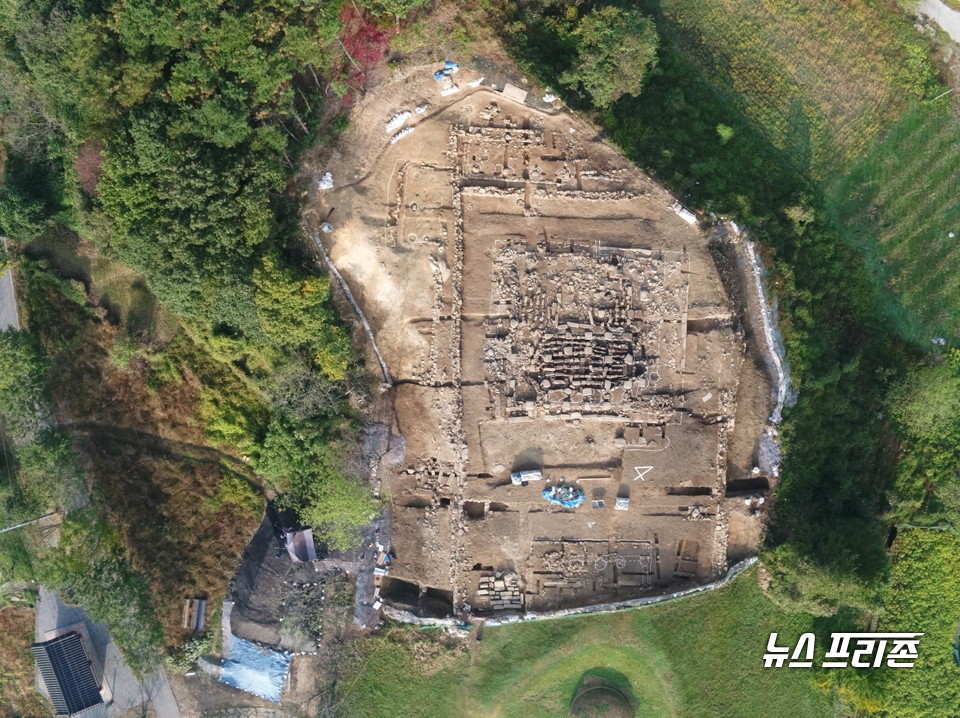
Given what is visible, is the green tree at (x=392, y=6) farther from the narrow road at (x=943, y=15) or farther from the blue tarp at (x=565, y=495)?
the narrow road at (x=943, y=15)

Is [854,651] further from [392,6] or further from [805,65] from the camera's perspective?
[392,6]

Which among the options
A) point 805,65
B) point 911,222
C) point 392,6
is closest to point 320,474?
point 392,6

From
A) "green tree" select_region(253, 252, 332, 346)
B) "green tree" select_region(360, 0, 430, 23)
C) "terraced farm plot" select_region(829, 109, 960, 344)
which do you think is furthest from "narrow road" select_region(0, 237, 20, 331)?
"terraced farm plot" select_region(829, 109, 960, 344)

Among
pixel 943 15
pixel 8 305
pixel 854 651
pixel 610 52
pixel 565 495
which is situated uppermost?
pixel 943 15

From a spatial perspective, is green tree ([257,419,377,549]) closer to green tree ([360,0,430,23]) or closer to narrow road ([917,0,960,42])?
green tree ([360,0,430,23])

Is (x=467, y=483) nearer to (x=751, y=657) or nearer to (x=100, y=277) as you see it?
(x=751, y=657)

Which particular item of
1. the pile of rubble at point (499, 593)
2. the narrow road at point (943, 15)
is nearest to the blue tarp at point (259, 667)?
the pile of rubble at point (499, 593)
